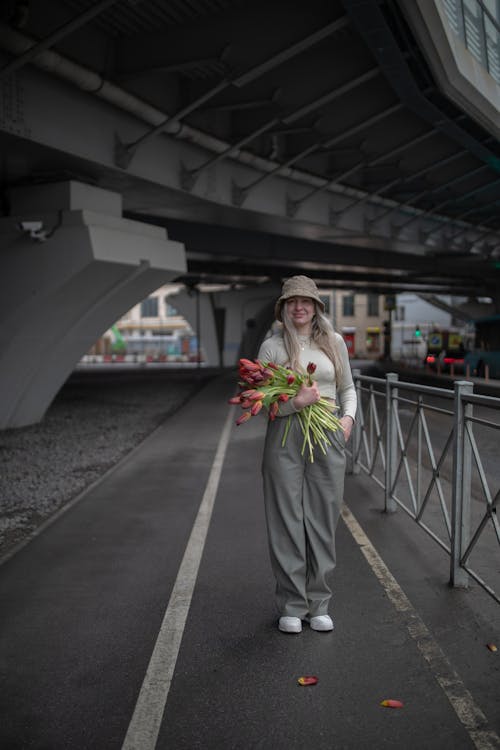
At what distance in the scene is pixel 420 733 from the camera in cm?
277

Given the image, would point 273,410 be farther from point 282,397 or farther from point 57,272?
point 57,272

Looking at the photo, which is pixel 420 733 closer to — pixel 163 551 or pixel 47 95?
pixel 163 551

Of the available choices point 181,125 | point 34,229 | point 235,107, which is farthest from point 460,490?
point 181,125

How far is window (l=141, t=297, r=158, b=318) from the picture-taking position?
106312 mm

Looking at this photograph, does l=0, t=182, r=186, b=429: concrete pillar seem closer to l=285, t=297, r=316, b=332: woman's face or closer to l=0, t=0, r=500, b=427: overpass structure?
l=0, t=0, r=500, b=427: overpass structure

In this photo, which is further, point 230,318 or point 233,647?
point 230,318

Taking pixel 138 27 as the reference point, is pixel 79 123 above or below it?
below

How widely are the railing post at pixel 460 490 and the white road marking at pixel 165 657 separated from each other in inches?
75.7

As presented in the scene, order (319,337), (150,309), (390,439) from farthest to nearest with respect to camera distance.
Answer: (150,309) → (390,439) → (319,337)

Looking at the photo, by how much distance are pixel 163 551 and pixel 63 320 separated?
8120 mm

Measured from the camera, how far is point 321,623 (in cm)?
380

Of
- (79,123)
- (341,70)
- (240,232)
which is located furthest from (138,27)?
(240,232)

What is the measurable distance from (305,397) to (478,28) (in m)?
11.8

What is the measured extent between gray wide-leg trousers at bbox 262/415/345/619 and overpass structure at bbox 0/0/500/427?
6108mm
